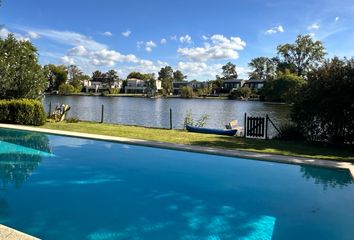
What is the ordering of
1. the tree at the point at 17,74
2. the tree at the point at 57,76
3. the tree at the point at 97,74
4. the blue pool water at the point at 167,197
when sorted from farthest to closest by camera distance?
the tree at the point at 97,74 → the tree at the point at 57,76 → the tree at the point at 17,74 → the blue pool water at the point at 167,197

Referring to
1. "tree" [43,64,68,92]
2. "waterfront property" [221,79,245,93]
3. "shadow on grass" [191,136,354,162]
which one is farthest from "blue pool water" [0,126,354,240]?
"waterfront property" [221,79,245,93]

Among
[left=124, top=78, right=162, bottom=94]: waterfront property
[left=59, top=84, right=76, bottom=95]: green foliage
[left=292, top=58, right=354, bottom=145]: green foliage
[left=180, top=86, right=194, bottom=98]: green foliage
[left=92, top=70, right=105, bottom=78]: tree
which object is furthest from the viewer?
[left=92, top=70, right=105, bottom=78]: tree

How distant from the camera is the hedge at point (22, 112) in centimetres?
1925

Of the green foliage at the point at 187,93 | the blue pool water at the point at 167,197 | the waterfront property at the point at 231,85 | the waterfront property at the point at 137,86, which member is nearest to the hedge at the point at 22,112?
the blue pool water at the point at 167,197

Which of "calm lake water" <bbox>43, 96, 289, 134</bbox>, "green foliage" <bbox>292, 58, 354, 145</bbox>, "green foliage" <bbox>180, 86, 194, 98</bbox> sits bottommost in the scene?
"calm lake water" <bbox>43, 96, 289, 134</bbox>

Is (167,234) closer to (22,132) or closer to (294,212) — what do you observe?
(294,212)

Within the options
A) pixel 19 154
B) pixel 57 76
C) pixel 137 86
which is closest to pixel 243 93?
pixel 137 86

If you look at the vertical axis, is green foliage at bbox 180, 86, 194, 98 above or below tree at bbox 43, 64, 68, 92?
below

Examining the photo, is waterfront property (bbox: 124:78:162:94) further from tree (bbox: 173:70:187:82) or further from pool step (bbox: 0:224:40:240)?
pool step (bbox: 0:224:40:240)

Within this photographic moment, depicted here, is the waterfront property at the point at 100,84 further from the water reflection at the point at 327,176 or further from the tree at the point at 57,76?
the water reflection at the point at 327,176

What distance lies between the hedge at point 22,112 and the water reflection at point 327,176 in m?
14.5

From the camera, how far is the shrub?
1602 cm

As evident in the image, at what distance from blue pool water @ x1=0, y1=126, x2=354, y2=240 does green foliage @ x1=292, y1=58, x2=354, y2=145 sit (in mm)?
4900

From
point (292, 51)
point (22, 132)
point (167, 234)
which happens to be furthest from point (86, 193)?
point (292, 51)
